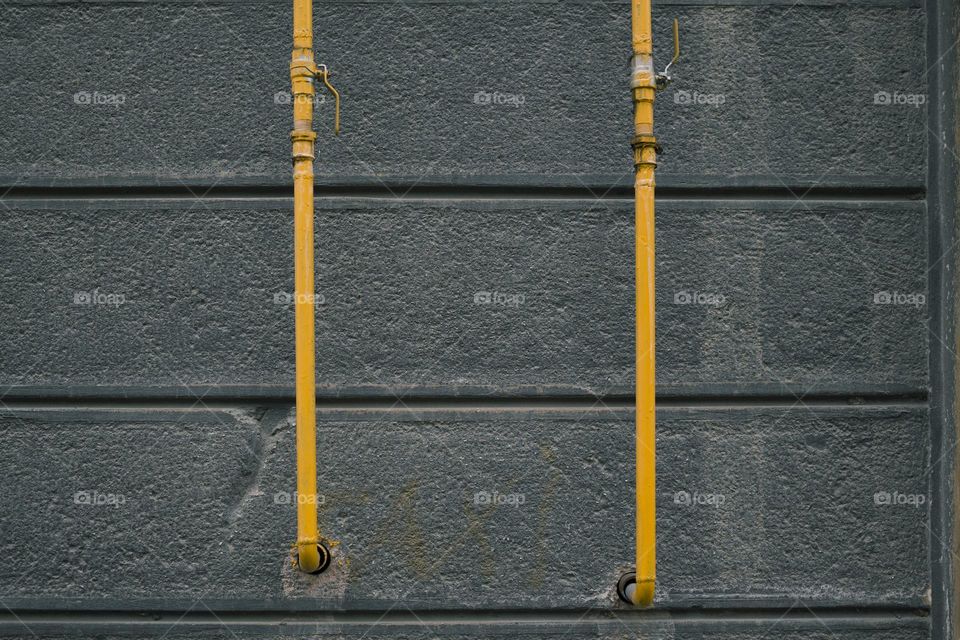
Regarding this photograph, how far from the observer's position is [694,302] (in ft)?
10.8

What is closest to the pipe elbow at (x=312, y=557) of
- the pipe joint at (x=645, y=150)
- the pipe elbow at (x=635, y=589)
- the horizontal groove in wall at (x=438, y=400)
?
the horizontal groove in wall at (x=438, y=400)

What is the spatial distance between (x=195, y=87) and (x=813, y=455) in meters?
2.79

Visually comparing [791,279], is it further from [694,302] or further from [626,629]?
[626,629]

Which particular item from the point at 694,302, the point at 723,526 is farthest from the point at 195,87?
the point at 723,526

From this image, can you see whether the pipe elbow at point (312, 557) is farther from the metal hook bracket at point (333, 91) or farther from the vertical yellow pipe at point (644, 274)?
the metal hook bracket at point (333, 91)

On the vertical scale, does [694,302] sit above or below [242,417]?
above

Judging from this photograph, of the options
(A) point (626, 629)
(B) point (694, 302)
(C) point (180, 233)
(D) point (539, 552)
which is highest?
(C) point (180, 233)

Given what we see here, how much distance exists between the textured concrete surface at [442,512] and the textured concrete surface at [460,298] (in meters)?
0.19

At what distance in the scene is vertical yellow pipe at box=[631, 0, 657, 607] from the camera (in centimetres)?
297

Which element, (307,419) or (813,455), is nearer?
(307,419)

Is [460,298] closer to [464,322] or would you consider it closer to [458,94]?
→ [464,322]

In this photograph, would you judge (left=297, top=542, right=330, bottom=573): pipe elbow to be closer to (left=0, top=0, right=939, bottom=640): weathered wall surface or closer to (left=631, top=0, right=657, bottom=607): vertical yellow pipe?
(left=0, top=0, right=939, bottom=640): weathered wall surface

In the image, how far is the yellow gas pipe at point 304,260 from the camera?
2953 millimetres

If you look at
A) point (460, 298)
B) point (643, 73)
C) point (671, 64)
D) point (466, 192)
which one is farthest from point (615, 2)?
point (460, 298)
